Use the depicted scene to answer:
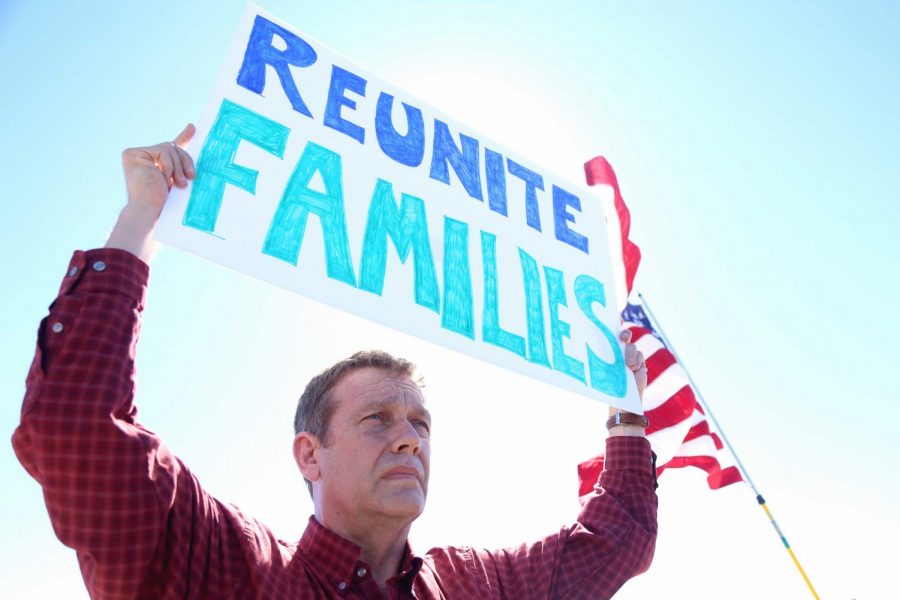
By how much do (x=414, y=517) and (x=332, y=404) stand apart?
47 centimetres

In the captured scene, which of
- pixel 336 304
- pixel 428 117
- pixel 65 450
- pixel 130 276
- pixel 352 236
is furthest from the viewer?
pixel 428 117

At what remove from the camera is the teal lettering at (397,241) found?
2.19 metres

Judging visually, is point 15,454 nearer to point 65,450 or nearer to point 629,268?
point 65,450

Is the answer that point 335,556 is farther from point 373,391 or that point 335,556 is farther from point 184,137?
point 184,137

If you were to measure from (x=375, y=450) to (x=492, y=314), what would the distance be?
0.67 metres

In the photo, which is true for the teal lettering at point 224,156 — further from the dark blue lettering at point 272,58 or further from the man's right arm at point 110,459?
the man's right arm at point 110,459

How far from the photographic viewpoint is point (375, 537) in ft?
6.80

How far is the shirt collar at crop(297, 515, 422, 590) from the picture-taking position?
1.91 m

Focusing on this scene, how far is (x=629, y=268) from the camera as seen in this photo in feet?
13.9

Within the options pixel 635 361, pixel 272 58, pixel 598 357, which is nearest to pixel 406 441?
pixel 598 357

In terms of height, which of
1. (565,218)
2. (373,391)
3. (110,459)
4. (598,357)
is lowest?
(110,459)

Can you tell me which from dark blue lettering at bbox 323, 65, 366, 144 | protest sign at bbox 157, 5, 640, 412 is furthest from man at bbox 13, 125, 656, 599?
dark blue lettering at bbox 323, 65, 366, 144

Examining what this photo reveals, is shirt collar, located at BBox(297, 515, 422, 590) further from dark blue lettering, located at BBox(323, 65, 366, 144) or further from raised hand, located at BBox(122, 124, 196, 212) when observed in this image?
dark blue lettering, located at BBox(323, 65, 366, 144)

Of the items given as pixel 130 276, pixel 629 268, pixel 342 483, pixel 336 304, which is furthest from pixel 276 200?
pixel 629 268
